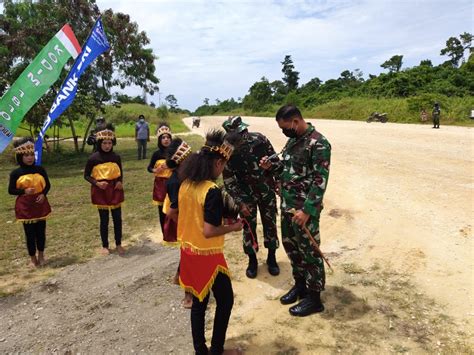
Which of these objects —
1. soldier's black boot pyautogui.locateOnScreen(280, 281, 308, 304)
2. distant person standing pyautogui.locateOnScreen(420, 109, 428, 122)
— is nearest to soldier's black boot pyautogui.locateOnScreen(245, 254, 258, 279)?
soldier's black boot pyautogui.locateOnScreen(280, 281, 308, 304)

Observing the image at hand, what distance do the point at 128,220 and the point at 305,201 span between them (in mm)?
4548

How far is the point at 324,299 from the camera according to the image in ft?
12.5

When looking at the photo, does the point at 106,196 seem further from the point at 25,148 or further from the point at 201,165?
the point at 201,165

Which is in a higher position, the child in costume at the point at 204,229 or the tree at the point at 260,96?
the tree at the point at 260,96

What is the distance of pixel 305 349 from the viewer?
3098mm

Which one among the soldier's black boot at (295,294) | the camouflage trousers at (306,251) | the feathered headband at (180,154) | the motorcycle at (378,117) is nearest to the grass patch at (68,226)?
the feathered headband at (180,154)

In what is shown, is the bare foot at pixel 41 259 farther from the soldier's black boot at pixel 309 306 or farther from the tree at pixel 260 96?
the tree at pixel 260 96

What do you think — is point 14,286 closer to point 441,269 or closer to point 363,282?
point 363,282

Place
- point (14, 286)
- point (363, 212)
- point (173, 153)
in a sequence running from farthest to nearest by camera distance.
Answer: point (363, 212)
point (14, 286)
point (173, 153)

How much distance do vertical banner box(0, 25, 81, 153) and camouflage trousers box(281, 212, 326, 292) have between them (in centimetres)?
357

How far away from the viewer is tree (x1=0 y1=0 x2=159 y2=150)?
14.0 meters

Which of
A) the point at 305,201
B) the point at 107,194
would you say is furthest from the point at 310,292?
the point at 107,194

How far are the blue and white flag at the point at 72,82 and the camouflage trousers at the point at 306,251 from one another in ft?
11.2

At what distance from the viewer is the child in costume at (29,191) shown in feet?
15.3
